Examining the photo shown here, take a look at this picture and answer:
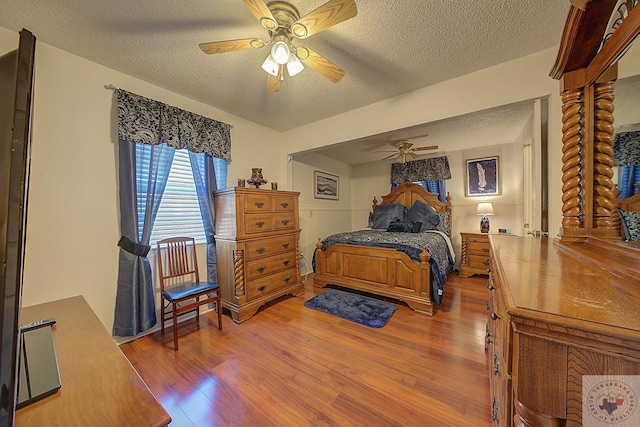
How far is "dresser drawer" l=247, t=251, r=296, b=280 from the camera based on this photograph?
2.46 m

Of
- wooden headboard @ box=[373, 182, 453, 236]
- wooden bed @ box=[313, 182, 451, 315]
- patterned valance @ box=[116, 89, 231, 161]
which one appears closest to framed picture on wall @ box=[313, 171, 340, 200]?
wooden headboard @ box=[373, 182, 453, 236]

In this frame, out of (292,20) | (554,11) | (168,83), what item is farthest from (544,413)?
(168,83)

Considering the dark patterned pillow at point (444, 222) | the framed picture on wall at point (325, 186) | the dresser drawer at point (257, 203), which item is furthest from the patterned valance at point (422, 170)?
the dresser drawer at point (257, 203)

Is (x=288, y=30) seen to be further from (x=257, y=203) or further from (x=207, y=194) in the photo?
(x=207, y=194)

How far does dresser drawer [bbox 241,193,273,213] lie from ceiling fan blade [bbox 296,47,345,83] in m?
1.39

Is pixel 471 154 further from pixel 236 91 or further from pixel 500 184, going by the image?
pixel 236 91

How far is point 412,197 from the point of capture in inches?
173

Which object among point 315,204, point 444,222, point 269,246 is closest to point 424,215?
point 444,222

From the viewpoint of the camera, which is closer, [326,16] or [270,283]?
[326,16]

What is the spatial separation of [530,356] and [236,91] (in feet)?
8.74

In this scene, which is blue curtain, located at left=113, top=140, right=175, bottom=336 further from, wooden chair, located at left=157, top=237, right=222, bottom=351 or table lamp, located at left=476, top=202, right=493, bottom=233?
table lamp, located at left=476, top=202, right=493, bottom=233

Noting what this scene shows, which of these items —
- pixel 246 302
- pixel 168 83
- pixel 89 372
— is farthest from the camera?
pixel 246 302

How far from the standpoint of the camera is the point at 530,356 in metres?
0.42

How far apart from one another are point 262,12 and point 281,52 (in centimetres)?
22
